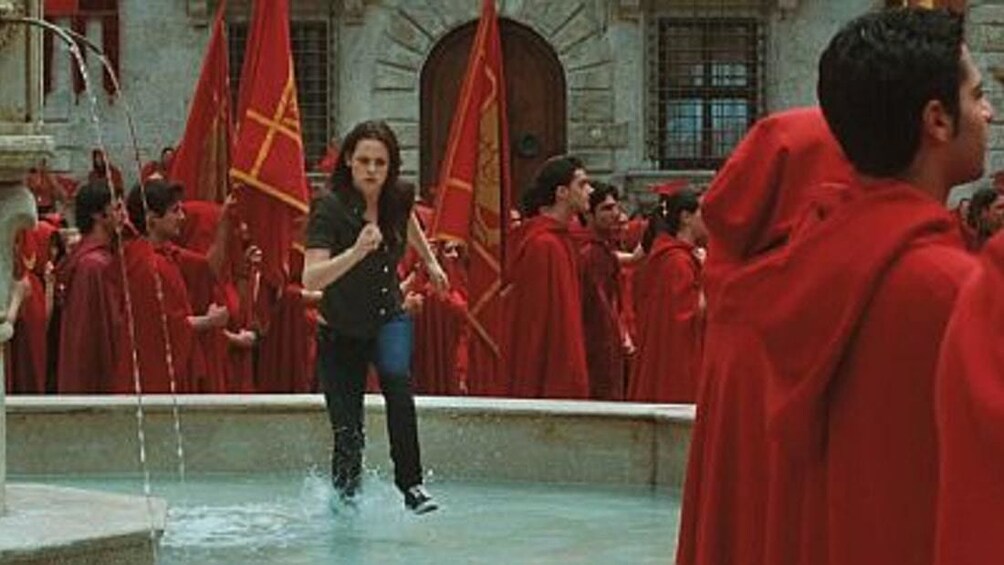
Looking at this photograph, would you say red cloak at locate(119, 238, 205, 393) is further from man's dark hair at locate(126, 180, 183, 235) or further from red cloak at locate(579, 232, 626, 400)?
red cloak at locate(579, 232, 626, 400)

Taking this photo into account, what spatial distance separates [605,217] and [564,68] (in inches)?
549

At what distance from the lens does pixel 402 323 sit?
8.84 meters

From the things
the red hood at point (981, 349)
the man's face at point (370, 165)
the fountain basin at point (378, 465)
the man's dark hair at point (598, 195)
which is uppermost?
the man's face at point (370, 165)

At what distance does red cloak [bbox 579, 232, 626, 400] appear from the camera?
1255 cm

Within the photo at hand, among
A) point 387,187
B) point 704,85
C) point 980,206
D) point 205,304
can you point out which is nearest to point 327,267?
point 387,187

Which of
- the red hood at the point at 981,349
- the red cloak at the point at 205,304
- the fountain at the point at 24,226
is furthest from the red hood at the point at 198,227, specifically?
the red hood at the point at 981,349

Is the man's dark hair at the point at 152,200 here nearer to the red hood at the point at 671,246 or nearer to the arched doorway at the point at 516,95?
the red hood at the point at 671,246

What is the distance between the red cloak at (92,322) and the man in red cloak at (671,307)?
98.1 inches

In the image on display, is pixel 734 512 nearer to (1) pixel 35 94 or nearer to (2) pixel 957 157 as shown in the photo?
(2) pixel 957 157

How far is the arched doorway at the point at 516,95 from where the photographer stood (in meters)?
26.7

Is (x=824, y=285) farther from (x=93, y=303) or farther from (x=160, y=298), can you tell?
(x=93, y=303)

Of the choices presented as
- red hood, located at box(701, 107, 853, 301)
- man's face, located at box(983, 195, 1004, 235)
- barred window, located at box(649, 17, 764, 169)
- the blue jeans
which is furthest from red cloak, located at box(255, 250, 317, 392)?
barred window, located at box(649, 17, 764, 169)

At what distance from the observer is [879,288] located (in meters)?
3.54

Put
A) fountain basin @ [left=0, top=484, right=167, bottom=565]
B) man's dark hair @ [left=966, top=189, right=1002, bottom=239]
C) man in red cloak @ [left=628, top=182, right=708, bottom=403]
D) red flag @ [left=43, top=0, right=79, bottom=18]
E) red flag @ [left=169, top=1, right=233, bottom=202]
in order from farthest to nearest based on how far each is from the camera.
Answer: red flag @ [left=43, top=0, right=79, bottom=18] → red flag @ [left=169, top=1, right=233, bottom=202] → man's dark hair @ [left=966, top=189, right=1002, bottom=239] → man in red cloak @ [left=628, top=182, right=708, bottom=403] → fountain basin @ [left=0, top=484, right=167, bottom=565]
